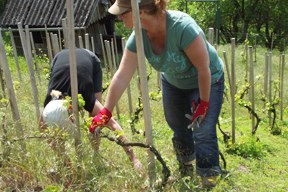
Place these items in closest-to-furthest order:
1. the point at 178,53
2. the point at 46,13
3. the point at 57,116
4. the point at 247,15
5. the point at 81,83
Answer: the point at 178,53, the point at 57,116, the point at 81,83, the point at 46,13, the point at 247,15

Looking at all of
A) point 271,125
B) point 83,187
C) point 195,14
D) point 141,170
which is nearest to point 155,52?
point 141,170

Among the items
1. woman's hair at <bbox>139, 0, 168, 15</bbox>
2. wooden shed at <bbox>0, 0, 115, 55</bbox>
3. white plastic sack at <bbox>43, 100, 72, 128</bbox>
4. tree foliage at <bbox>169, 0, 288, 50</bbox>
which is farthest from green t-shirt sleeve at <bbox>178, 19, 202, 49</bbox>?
tree foliage at <bbox>169, 0, 288, 50</bbox>

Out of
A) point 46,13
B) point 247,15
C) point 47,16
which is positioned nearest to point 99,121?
point 47,16

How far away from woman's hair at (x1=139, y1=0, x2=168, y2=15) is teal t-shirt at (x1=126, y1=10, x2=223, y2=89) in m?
0.08

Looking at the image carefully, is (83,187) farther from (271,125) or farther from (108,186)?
(271,125)

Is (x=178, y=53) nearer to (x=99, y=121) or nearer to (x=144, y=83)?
(x=144, y=83)

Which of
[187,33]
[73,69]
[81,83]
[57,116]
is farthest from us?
[81,83]

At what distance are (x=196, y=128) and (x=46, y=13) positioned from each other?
11.5m

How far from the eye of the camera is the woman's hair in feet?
6.41

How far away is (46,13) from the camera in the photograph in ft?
42.0

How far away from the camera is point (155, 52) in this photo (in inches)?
86.7

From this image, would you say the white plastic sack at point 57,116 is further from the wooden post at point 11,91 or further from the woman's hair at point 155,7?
the woman's hair at point 155,7

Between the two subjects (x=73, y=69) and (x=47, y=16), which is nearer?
(x=73, y=69)

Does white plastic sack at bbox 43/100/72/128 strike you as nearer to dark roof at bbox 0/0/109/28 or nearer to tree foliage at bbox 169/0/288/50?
dark roof at bbox 0/0/109/28
